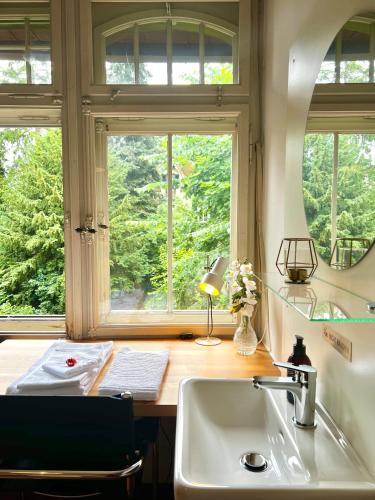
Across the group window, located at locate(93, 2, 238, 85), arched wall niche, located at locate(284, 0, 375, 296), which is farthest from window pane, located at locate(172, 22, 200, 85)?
arched wall niche, located at locate(284, 0, 375, 296)

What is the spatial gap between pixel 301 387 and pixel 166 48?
1.72 metres

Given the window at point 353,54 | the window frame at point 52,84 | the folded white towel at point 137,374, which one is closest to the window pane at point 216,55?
the window frame at point 52,84

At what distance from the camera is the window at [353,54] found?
801mm

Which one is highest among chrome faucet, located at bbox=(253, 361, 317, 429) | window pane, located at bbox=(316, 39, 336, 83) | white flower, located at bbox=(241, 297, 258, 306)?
window pane, located at bbox=(316, 39, 336, 83)

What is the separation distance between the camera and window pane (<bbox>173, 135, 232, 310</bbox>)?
6.43ft

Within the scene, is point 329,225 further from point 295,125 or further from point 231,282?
point 231,282

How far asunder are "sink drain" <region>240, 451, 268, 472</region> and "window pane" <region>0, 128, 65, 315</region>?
4.54ft

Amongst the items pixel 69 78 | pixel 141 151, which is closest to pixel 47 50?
pixel 69 78

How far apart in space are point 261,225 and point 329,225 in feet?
2.82

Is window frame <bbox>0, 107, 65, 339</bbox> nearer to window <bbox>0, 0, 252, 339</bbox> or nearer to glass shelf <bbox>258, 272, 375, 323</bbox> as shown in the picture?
window <bbox>0, 0, 252, 339</bbox>

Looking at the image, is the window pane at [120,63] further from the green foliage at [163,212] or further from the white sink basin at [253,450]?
the white sink basin at [253,450]

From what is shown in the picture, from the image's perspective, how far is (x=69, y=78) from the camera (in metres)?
1.83

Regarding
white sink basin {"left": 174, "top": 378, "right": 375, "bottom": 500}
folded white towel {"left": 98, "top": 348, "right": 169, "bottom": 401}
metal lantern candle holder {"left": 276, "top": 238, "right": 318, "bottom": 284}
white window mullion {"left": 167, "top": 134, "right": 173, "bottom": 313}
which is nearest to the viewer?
white sink basin {"left": 174, "top": 378, "right": 375, "bottom": 500}

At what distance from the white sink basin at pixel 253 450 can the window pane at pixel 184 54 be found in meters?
1.49
